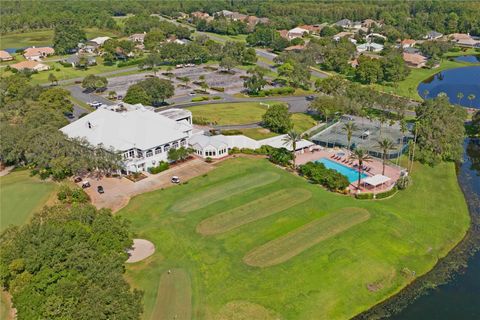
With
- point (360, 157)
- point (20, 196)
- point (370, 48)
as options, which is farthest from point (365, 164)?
point (370, 48)

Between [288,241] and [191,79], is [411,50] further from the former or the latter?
[288,241]

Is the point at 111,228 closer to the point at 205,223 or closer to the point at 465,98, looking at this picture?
the point at 205,223

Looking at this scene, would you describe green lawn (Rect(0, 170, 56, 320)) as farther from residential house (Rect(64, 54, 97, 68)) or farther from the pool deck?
residential house (Rect(64, 54, 97, 68))

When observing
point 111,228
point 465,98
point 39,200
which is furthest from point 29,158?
point 465,98

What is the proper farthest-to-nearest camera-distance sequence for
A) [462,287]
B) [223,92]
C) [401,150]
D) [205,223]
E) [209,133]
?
[223,92] < [209,133] < [401,150] < [205,223] < [462,287]

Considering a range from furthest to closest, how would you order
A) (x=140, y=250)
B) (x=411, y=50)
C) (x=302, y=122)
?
1. (x=411, y=50)
2. (x=302, y=122)
3. (x=140, y=250)

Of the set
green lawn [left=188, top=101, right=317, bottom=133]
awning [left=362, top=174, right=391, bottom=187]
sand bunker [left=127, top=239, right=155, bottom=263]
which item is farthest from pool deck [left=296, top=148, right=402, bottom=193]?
sand bunker [left=127, top=239, right=155, bottom=263]
